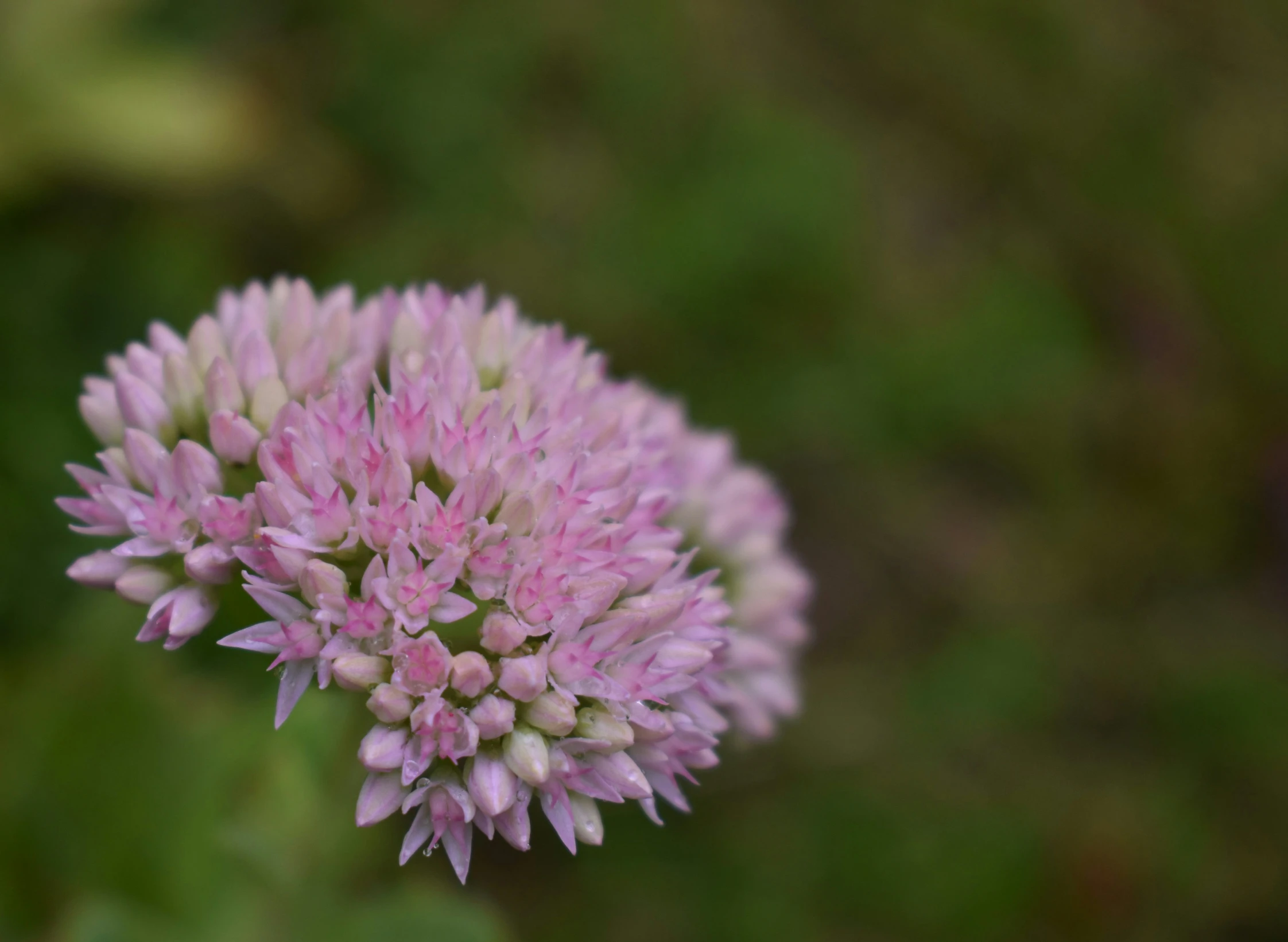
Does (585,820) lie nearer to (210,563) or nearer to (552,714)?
(552,714)

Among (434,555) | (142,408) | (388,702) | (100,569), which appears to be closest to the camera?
(388,702)

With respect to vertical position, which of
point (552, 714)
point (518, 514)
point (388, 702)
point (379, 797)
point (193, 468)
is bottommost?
point (379, 797)

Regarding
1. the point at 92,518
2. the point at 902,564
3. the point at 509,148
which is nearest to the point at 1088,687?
the point at 902,564

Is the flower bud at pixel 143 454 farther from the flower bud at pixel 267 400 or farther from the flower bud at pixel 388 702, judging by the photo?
the flower bud at pixel 388 702

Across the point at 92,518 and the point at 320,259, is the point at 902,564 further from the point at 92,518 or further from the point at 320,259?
the point at 92,518

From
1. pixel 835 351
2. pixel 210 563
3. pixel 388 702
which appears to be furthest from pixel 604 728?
pixel 835 351

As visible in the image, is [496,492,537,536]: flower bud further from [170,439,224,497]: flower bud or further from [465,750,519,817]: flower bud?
[170,439,224,497]: flower bud

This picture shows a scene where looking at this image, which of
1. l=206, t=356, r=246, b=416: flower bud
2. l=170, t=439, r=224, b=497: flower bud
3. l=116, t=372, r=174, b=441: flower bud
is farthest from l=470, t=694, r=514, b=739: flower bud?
l=116, t=372, r=174, b=441: flower bud

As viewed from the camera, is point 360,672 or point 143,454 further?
point 143,454
